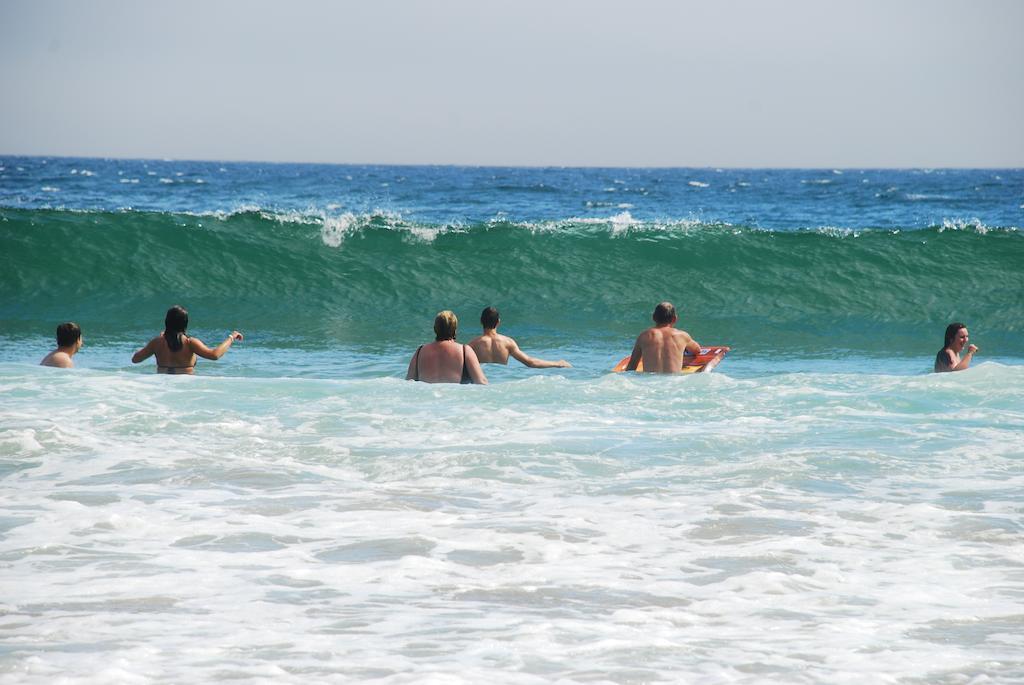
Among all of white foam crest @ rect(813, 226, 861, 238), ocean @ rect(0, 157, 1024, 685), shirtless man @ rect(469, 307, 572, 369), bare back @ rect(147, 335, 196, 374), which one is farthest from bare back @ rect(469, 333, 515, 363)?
white foam crest @ rect(813, 226, 861, 238)

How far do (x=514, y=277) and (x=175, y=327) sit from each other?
1009 cm

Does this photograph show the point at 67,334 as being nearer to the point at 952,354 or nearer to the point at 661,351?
the point at 661,351

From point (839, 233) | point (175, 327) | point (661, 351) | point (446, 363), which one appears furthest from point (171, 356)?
point (839, 233)

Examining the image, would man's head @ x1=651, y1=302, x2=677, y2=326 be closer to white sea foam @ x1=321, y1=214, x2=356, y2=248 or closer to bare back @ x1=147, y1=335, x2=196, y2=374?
bare back @ x1=147, y1=335, x2=196, y2=374

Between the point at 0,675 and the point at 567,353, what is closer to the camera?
the point at 0,675

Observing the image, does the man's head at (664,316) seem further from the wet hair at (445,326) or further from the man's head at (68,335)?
the man's head at (68,335)

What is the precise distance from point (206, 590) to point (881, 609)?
8.90ft

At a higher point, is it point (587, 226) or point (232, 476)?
point (587, 226)

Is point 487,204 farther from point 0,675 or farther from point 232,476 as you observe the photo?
point 0,675

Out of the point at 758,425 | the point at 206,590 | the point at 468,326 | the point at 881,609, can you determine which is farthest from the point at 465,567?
the point at 468,326

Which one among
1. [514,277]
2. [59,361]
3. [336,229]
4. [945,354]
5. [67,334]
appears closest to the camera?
[59,361]

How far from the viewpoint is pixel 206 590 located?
4496mm

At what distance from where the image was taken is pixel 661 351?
11031 mm

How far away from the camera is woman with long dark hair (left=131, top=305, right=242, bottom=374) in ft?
35.0
